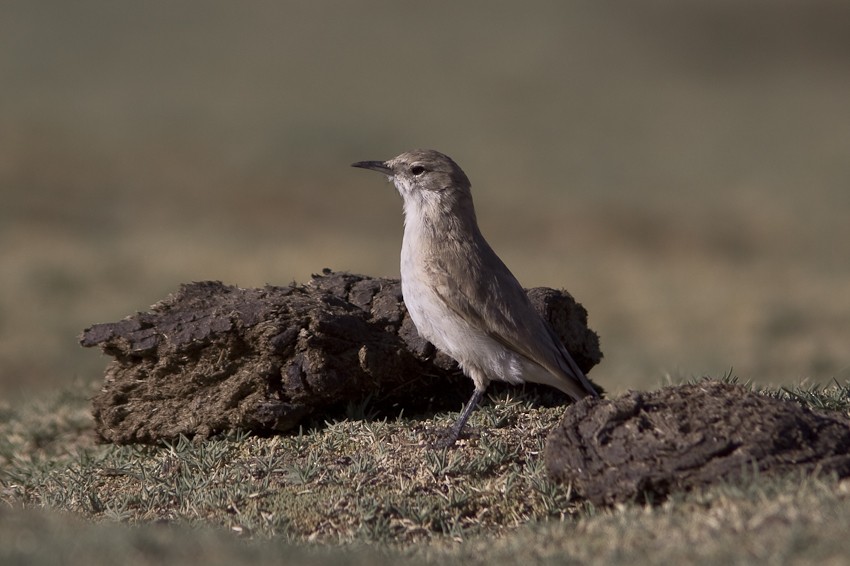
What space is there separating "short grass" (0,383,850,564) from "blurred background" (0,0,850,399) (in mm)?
3247

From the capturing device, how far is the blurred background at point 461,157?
16188 mm

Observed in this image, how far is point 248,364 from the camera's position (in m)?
7.04

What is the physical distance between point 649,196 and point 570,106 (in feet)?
42.3

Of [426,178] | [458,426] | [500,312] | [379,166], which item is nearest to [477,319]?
[500,312]

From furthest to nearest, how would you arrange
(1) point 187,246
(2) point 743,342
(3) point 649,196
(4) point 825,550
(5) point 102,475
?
(3) point 649,196
(1) point 187,246
(2) point 743,342
(5) point 102,475
(4) point 825,550

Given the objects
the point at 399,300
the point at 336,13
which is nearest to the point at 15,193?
the point at 399,300

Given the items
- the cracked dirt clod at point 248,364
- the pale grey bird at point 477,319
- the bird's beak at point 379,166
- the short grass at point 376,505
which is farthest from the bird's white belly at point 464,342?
the bird's beak at point 379,166

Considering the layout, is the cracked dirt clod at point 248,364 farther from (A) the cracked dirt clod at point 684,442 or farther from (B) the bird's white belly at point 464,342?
(A) the cracked dirt clod at point 684,442

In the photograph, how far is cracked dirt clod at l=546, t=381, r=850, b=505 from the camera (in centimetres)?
519

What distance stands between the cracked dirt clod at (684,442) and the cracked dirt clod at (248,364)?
5.95 ft

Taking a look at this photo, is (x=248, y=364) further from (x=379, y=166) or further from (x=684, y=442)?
(x=684, y=442)

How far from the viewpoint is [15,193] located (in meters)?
26.2

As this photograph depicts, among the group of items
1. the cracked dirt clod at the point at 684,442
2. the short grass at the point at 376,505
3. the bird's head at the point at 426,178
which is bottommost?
the short grass at the point at 376,505

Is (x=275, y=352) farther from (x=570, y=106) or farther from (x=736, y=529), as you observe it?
(x=570, y=106)
